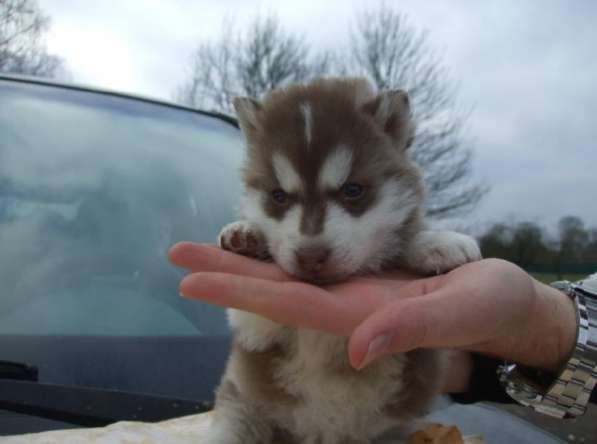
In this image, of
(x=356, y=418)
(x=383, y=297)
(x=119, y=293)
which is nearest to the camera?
(x=383, y=297)

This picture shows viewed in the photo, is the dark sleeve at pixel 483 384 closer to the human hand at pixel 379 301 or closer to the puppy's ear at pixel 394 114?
the human hand at pixel 379 301

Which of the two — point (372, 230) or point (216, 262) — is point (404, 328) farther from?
point (372, 230)

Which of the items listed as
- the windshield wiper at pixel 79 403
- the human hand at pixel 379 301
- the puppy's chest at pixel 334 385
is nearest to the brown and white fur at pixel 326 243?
the puppy's chest at pixel 334 385

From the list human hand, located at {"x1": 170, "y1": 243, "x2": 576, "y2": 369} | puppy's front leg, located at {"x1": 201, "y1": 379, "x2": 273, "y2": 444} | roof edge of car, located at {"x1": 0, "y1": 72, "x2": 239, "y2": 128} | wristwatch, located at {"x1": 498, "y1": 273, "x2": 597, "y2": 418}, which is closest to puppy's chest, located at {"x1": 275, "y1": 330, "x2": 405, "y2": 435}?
puppy's front leg, located at {"x1": 201, "y1": 379, "x2": 273, "y2": 444}

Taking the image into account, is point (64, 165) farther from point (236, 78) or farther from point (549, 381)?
point (236, 78)

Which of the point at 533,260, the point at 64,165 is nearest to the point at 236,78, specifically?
the point at 533,260

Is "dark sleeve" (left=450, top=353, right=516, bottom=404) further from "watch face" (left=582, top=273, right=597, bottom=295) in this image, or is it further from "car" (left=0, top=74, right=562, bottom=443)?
"watch face" (left=582, top=273, right=597, bottom=295)
